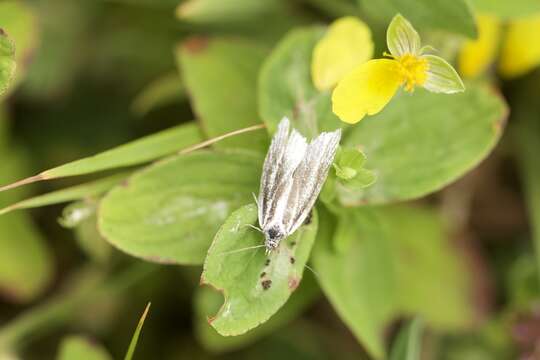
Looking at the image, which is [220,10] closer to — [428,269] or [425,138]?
[425,138]

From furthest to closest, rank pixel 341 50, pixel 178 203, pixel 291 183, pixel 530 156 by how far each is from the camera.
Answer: pixel 530 156 < pixel 341 50 < pixel 178 203 < pixel 291 183

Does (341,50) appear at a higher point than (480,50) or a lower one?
higher

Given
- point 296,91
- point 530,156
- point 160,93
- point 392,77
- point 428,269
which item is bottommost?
point 428,269

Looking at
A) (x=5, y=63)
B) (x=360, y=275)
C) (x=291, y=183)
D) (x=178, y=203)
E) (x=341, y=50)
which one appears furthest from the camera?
(x=360, y=275)

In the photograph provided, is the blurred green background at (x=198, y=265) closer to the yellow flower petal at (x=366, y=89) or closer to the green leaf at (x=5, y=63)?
the yellow flower petal at (x=366, y=89)

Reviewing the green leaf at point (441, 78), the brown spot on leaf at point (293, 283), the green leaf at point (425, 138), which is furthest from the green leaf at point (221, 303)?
the green leaf at point (441, 78)

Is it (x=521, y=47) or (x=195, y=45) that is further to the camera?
(x=521, y=47)

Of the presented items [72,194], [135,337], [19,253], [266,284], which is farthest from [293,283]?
[19,253]

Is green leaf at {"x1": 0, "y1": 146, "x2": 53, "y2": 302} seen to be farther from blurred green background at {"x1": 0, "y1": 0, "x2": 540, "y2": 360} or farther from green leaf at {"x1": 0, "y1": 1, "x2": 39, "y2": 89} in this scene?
green leaf at {"x1": 0, "y1": 1, "x2": 39, "y2": 89}
